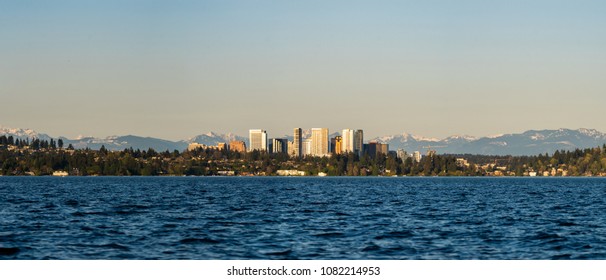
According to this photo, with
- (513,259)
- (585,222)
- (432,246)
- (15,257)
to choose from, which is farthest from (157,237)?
(585,222)

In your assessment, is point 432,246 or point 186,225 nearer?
point 432,246

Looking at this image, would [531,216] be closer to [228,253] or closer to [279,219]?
[279,219]

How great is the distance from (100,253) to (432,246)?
61.8ft

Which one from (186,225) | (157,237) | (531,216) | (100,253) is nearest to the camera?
(100,253)

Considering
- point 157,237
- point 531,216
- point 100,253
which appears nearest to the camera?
point 100,253

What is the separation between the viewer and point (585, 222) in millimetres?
79688

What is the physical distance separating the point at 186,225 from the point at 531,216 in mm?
31669

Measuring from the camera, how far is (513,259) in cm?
5156

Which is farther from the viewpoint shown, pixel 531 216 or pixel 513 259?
pixel 531 216

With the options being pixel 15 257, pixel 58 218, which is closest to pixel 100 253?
pixel 15 257

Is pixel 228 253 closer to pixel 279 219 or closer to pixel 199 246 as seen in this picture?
pixel 199 246
